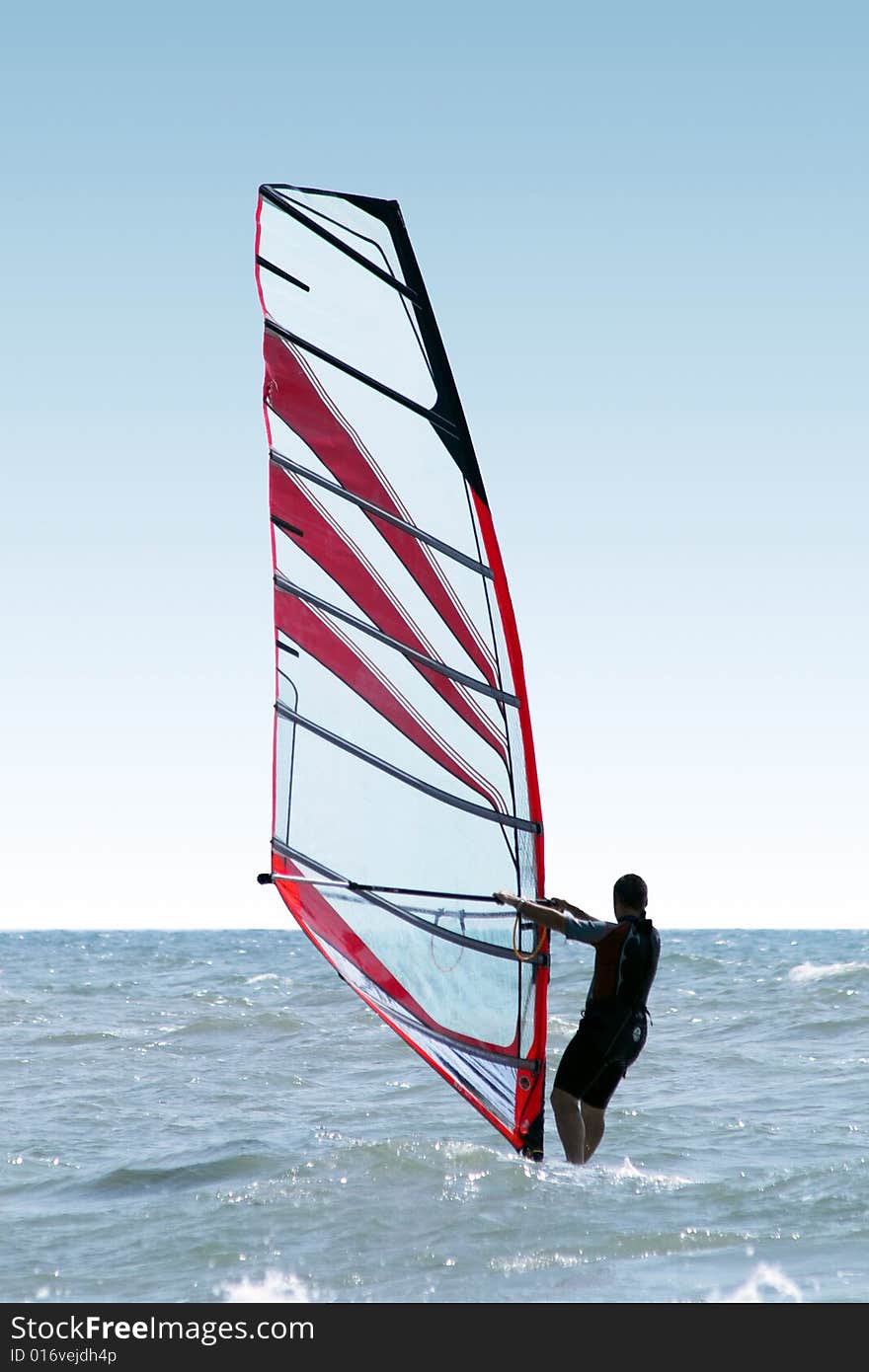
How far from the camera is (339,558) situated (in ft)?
18.3

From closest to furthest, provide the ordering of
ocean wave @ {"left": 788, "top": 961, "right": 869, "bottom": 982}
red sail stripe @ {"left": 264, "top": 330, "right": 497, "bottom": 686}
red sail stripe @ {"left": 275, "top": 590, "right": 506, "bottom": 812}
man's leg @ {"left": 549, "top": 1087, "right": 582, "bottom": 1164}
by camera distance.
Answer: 1. man's leg @ {"left": 549, "top": 1087, "right": 582, "bottom": 1164}
2. red sail stripe @ {"left": 264, "top": 330, "right": 497, "bottom": 686}
3. red sail stripe @ {"left": 275, "top": 590, "right": 506, "bottom": 812}
4. ocean wave @ {"left": 788, "top": 961, "right": 869, "bottom": 982}

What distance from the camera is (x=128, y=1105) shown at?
8.87 m

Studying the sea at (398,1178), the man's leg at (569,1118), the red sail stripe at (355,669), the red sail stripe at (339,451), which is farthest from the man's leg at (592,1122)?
the red sail stripe at (339,451)

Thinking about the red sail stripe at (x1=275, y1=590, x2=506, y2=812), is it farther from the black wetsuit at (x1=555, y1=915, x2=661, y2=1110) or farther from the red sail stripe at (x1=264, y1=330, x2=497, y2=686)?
the black wetsuit at (x1=555, y1=915, x2=661, y2=1110)

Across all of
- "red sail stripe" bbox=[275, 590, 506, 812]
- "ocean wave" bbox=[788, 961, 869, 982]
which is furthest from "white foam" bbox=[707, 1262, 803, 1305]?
"ocean wave" bbox=[788, 961, 869, 982]

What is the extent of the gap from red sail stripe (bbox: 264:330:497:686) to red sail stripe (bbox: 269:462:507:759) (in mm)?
165

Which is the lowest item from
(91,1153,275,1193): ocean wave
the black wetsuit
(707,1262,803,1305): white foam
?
(91,1153,275,1193): ocean wave

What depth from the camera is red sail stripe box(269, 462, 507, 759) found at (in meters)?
5.44

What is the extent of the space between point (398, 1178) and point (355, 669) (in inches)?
99.5

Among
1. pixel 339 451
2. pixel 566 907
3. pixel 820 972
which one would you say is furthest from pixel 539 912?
pixel 820 972

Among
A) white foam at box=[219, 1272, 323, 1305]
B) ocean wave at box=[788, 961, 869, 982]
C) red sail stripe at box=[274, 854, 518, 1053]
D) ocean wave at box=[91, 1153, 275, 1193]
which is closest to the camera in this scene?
white foam at box=[219, 1272, 323, 1305]

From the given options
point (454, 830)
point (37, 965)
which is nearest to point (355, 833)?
point (454, 830)
